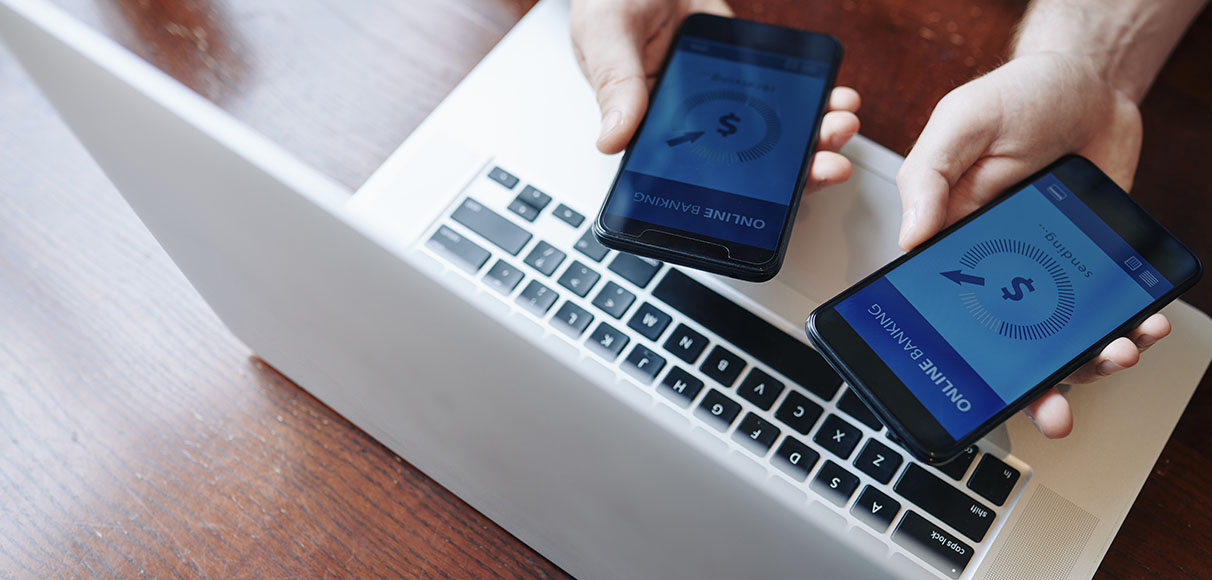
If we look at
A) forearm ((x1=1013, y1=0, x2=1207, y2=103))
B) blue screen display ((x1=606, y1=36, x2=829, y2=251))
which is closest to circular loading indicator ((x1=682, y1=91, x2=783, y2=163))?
blue screen display ((x1=606, y1=36, x2=829, y2=251))

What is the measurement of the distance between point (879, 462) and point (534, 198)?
0.20m

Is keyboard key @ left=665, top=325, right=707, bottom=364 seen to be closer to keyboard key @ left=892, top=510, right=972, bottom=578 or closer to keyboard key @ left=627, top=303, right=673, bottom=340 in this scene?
keyboard key @ left=627, top=303, right=673, bottom=340

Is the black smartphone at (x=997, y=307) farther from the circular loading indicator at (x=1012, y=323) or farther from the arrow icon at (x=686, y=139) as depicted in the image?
the arrow icon at (x=686, y=139)

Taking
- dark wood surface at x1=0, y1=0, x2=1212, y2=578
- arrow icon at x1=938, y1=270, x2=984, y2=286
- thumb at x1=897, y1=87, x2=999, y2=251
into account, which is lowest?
dark wood surface at x1=0, y1=0, x2=1212, y2=578

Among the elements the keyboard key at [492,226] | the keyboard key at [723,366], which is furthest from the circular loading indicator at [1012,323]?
the keyboard key at [492,226]

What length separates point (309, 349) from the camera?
0.41 metres

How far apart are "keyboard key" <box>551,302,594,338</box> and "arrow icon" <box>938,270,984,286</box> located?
0.16 meters

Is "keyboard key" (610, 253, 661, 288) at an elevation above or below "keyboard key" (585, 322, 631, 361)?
above

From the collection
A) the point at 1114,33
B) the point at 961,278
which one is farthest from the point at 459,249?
the point at 1114,33

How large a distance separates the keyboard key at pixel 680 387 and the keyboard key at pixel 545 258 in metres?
0.08

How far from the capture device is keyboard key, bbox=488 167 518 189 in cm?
42

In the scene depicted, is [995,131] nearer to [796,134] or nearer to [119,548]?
[796,134]

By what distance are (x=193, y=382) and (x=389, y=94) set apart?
8.6 inches

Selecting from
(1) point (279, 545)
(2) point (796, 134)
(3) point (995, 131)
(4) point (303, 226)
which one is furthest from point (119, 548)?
(3) point (995, 131)
